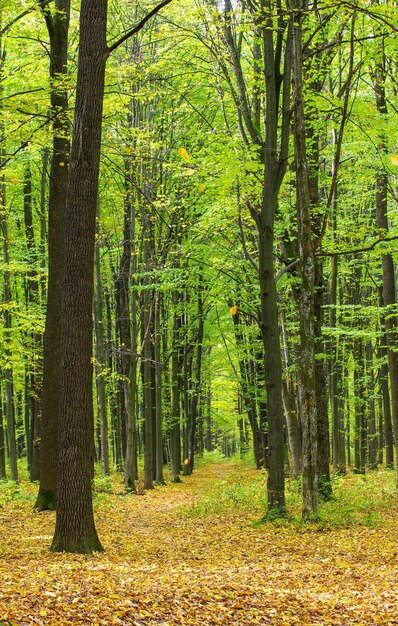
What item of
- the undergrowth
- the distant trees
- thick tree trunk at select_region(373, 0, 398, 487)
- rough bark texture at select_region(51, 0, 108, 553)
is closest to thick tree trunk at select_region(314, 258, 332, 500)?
the distant trees

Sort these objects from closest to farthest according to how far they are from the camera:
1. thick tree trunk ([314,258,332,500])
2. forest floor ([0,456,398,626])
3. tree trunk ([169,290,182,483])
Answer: forest floor ([0,456,398,626]) → thick tree trunk ([314,258,332,500]) → tree trunk ([169,290,182,483])

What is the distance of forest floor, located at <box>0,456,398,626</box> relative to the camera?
213 inches

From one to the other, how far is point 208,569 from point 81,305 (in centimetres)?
386

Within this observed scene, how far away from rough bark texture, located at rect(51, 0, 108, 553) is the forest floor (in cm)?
50

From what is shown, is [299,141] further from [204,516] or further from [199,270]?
[204,516]

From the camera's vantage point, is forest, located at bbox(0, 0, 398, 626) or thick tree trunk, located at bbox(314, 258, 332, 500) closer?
forest, located at bbox(0, 0, 398, 626)

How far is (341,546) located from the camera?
9727 mm

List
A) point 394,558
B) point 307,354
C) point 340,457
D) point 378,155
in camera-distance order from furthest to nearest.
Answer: point 340,457
point 378,155
point 307,354
point 394,558

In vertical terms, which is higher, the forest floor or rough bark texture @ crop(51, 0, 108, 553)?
rough bark texture @ crop(51, 0, 108, 553)

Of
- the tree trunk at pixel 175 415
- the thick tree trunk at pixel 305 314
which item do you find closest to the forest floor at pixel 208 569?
the thick tree trunk at pixel 305 314

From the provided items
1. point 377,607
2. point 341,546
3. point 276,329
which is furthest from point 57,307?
point 377,607

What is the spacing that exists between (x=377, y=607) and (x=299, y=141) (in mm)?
8253

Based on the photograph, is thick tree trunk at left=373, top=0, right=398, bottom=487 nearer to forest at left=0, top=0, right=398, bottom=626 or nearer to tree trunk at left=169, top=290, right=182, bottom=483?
forest at left=0, top=0, right=398, bottom=626

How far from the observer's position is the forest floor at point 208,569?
5.42 meters
